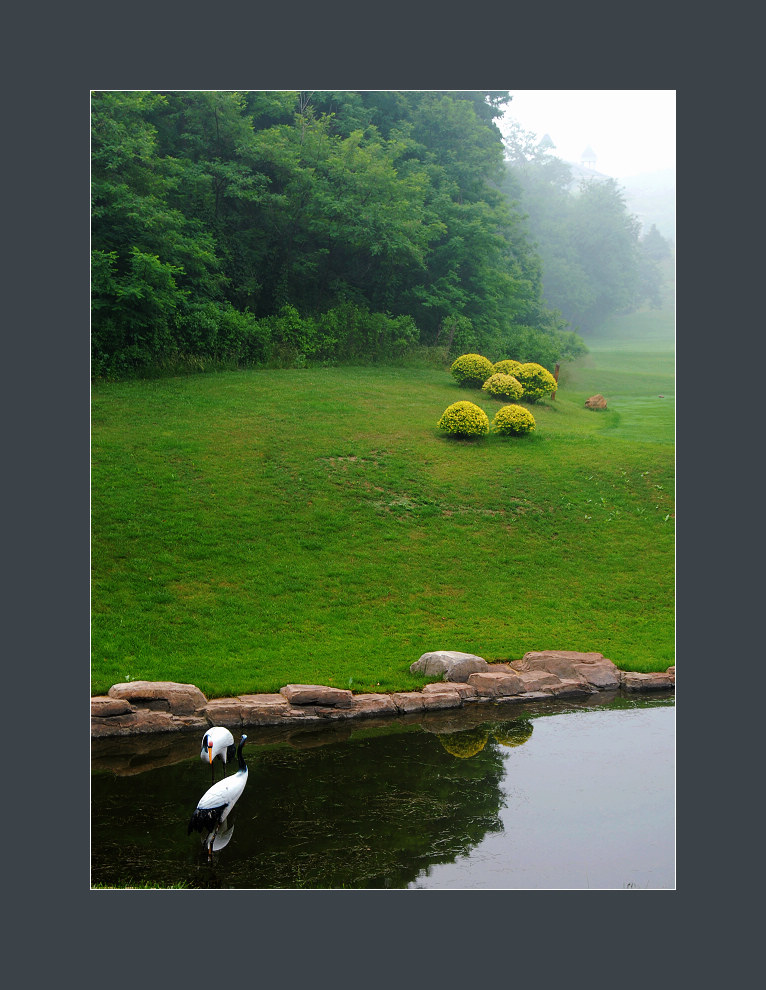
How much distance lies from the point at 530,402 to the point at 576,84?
21.9ft

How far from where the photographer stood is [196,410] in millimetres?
13148

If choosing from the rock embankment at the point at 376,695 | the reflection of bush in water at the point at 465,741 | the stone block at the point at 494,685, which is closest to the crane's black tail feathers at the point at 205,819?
the rock embankment at the point at 376,695

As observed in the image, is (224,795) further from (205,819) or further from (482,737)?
(482,737)

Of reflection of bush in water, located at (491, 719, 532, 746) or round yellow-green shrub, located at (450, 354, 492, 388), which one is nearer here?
reflection of bush in water, located at (491, 719, 532, 746)

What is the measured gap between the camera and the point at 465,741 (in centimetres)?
859

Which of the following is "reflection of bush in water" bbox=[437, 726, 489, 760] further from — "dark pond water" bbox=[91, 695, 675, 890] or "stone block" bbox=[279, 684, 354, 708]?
"stone block" bbox=[279, 684, 354, 708]

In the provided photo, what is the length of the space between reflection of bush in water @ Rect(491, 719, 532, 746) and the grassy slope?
1.17m

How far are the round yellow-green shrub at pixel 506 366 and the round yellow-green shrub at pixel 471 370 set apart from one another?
0.13 metres

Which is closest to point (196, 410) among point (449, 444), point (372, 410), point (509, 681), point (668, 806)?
point (372, 410)

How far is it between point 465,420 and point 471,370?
1037mm

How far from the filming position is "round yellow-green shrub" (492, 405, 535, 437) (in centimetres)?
1388

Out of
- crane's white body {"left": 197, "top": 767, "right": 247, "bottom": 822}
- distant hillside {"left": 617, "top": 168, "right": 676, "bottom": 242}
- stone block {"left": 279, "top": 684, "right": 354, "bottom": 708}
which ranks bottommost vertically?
crane's white body {"left": 197, "top": 767, "right": 247, "bottom": 822}

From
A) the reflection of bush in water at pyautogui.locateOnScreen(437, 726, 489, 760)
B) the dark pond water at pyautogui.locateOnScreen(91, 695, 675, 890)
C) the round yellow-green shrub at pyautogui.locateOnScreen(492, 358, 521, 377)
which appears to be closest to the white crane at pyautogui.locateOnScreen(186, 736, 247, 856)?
the dark pond water at pyautogui.locateOnScreen(91, 695, 675, 890)
